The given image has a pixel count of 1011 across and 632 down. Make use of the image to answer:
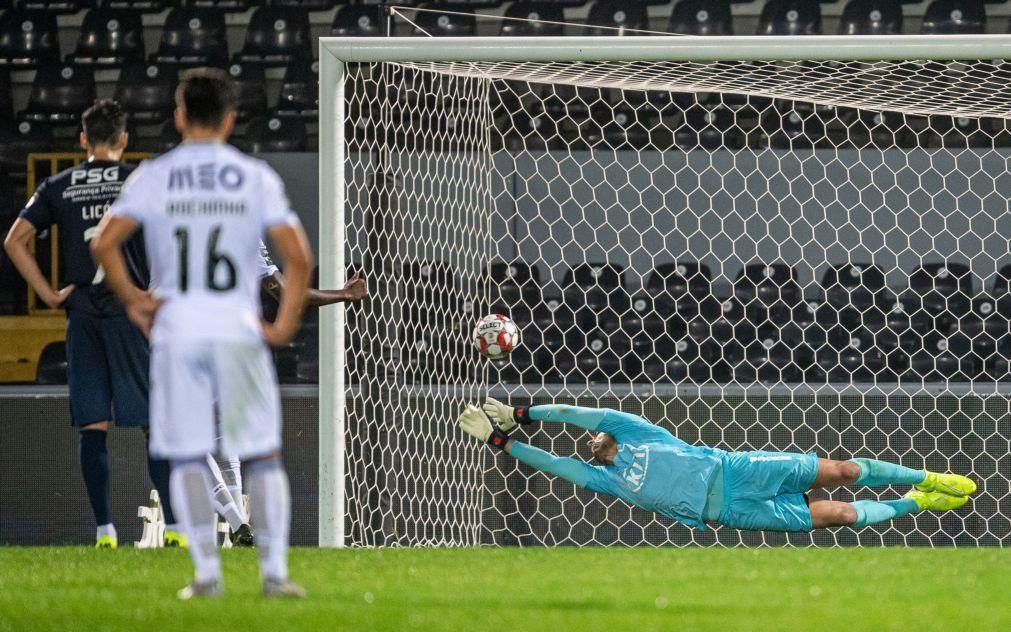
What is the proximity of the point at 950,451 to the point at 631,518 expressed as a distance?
1664 mm

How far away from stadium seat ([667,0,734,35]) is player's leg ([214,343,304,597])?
8.24m

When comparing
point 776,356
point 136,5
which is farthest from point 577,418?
point 136,5

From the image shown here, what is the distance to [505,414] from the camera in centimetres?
633

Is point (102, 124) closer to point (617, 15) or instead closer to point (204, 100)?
point (204, 100)

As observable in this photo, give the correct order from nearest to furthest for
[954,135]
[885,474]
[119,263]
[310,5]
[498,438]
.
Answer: [119,263] → [498,438] → [885,474] → [954,135] → [310,5]

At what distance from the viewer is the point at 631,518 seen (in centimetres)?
771

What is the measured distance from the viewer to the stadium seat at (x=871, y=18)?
10.8 metres

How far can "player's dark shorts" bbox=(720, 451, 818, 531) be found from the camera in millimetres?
6395

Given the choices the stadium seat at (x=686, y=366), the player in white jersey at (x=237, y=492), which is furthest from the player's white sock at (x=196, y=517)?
the stadium seat at (x=686, y=366)

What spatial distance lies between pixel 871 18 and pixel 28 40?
6.54 m

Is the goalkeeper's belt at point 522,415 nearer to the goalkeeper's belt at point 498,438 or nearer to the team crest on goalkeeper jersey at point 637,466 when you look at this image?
the goalkeeper's belt at point 498,438

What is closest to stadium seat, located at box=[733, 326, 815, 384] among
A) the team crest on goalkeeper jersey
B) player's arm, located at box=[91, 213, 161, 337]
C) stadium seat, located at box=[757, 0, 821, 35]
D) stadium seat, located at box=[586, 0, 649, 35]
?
the team crest on goalkeeper jersey

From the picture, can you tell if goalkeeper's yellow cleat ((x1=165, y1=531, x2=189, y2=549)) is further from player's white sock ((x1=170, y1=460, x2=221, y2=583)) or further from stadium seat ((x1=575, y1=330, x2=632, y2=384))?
stadium seat ((x1=575, y1=330, x2=632, y2=384))

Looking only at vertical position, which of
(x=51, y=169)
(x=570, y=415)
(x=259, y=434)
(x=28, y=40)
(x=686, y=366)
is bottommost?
(x=686, y=366)
